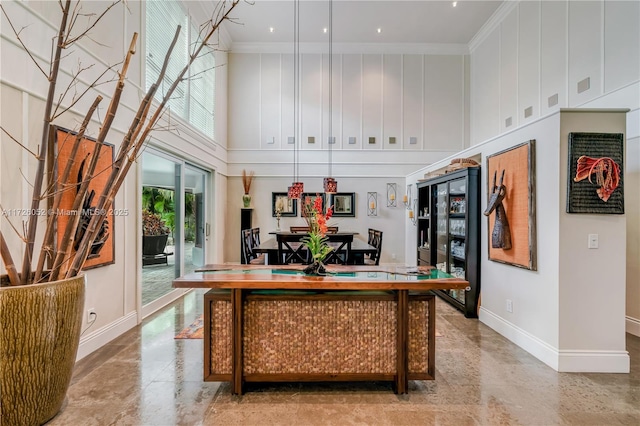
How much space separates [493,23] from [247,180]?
603 cm

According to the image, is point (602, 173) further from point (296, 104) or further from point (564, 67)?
point (296, 104)

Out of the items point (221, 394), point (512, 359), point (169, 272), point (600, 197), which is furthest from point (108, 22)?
point (512, 359)

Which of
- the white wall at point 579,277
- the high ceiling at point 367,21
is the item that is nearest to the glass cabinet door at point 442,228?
→ the white wall at point 579,277

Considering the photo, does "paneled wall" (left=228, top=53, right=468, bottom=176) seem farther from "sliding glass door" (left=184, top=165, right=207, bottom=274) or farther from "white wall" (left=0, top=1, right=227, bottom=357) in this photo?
"white wall" (left=0, top=1, right=227, bottom=357)

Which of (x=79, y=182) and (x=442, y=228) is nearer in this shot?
(x=79, y=182)

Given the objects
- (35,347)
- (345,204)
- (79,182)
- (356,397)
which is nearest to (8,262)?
(35,347)

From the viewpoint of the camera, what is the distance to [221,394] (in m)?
2.16

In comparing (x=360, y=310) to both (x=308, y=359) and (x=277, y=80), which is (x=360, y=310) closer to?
(x=308, y=359)

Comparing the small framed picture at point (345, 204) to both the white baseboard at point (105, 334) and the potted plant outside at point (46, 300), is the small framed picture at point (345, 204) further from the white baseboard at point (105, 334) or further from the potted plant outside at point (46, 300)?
the potted plant outside at point (46, 300)

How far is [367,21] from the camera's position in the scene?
6008 millimetres

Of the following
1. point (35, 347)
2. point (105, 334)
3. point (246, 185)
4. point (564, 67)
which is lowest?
point (105, 334)

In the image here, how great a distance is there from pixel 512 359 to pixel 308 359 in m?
1.93

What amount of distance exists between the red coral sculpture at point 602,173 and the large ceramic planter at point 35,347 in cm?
384

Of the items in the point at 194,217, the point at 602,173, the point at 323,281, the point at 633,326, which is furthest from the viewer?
the point at 194,217
